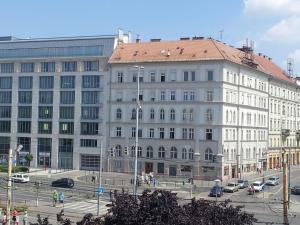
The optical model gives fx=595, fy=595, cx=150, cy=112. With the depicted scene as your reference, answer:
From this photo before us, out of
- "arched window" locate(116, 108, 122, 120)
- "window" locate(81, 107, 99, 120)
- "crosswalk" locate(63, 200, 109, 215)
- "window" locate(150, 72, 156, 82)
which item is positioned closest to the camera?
"crosswalk" locate(63, 200, 109, 215)

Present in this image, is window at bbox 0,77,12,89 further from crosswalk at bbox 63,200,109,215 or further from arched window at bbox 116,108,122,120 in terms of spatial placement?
crosswalk at bbox 63,200,109,215

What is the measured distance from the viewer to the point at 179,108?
90188mm

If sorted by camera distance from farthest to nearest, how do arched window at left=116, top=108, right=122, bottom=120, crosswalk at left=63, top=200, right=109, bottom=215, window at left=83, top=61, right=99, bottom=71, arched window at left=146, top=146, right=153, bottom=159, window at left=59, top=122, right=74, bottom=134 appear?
window at left=59, top=122, right=74, bottom=134
window at left=83, top=61, right=99, bottom=71
arched window at left=116, top=108, right=122, bottom=120
arched window at left=146, top=146, right=153, bottom=159
crosswalk at left=63, top=200, right=109, bottom=215

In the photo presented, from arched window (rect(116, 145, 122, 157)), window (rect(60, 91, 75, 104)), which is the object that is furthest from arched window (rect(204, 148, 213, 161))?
window (rect(60, 91, 75, 104))

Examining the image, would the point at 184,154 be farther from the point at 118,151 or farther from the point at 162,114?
the point at 118,151

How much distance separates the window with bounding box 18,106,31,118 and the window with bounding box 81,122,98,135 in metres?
11.0

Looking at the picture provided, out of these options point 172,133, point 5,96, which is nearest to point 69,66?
point 5,96

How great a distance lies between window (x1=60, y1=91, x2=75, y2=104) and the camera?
3888 inches

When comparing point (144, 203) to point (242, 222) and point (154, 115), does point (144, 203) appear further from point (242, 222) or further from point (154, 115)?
point (154, 115)

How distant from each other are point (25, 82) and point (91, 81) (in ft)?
44.4

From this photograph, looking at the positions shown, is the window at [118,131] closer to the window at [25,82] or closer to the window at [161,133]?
the window at [161,133]

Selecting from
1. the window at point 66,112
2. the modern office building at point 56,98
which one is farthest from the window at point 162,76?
the window at point 66,112

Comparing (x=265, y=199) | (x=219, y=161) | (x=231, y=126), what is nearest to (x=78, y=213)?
(x=265, y=199)

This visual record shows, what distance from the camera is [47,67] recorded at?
10081cm
